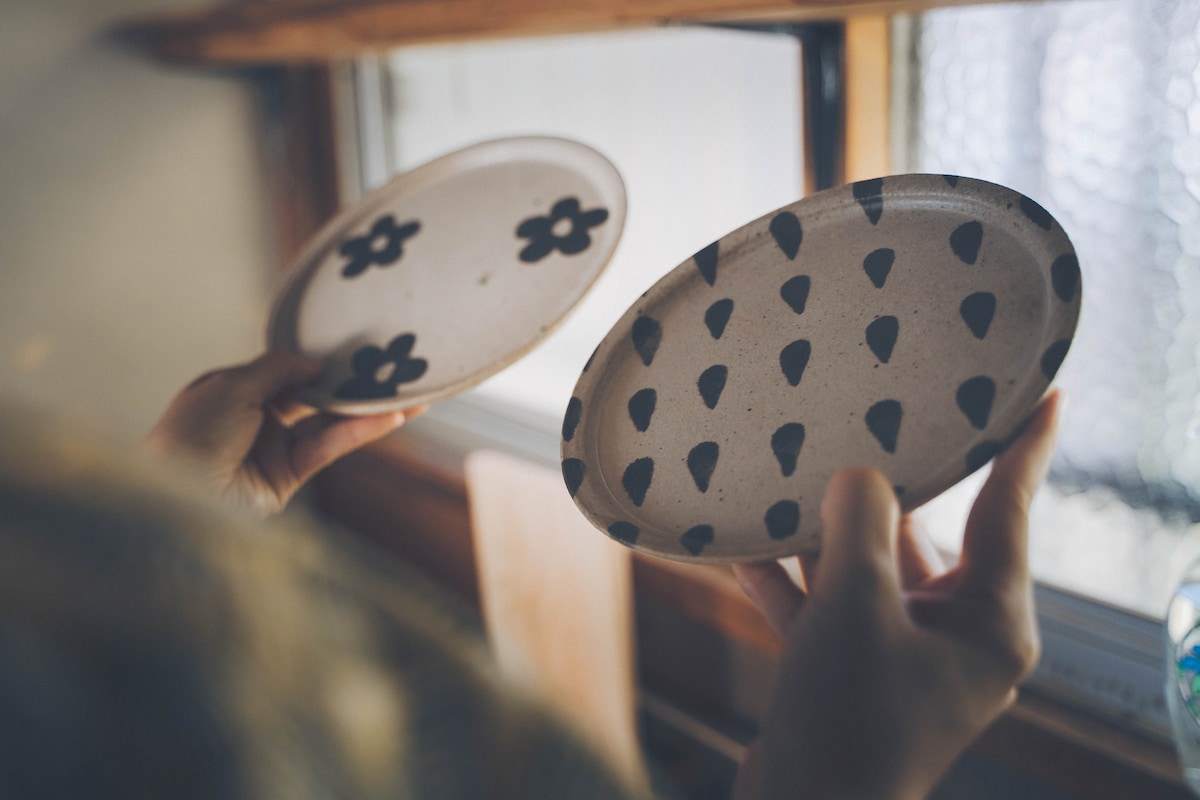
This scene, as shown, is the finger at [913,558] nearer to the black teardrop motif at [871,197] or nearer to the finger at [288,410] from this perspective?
the black teardrop motif at [871,197]

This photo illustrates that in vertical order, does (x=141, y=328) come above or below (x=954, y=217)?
below

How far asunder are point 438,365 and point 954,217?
20.4 inches

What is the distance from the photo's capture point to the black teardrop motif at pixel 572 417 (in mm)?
699

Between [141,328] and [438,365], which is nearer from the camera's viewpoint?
[438,365]

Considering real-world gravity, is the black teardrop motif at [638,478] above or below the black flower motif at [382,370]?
below

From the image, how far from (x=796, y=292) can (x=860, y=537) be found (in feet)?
0.86

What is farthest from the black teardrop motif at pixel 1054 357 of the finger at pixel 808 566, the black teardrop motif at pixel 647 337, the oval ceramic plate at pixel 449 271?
the oval ceramic plate at pixel 449 271

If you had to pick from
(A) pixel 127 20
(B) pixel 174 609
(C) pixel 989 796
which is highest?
(A) pixel 127 20

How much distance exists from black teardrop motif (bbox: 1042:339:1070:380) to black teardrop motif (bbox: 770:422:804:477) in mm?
175

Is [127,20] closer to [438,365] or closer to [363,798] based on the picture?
[438,365]

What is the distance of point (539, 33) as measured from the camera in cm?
103

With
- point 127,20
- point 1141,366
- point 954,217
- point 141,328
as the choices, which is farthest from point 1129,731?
point 127,20

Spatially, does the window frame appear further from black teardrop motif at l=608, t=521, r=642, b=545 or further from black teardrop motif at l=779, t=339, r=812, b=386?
black teardrop motif at l=608, t=521, r=642, b=545

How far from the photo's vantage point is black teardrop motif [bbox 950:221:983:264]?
1.95 ft
